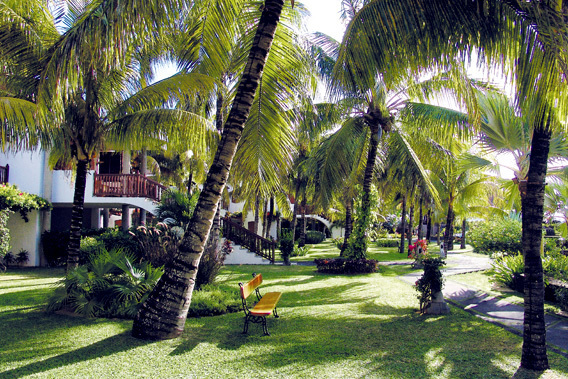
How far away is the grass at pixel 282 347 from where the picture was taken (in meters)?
4.87

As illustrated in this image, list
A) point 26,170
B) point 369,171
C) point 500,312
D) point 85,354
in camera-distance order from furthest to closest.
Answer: point 26,170, point 369,171, point 500,312, point 85,354

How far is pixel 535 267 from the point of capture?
5.28 meters

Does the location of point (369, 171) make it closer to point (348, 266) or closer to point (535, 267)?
point (348, 266)

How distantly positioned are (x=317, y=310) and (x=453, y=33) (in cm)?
583

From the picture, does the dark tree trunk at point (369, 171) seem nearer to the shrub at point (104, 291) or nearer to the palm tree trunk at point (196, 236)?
the palm tree trunk at point (196, 236)

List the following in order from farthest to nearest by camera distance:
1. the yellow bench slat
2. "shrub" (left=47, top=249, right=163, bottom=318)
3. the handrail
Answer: the handrail
"shrub" (left=47, top=249, right=163, bottom=318)
the yellow bench slat

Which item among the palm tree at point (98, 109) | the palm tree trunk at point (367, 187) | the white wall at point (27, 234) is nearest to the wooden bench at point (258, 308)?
the palm tree at point (98, 109)

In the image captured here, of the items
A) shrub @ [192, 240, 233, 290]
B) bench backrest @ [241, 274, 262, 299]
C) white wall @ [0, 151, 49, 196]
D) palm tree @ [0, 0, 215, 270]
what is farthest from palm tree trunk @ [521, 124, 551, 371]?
white wall @ [0, 151, 49, 196]

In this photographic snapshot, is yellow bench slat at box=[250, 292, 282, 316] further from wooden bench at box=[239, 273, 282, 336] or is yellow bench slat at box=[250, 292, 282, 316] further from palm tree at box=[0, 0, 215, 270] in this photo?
palm tree at box=[0, 0, 215, 270]

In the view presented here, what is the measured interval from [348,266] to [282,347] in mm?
9661

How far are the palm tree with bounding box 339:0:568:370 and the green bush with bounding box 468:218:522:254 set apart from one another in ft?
40.6

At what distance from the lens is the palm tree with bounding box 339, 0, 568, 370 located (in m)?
4.89

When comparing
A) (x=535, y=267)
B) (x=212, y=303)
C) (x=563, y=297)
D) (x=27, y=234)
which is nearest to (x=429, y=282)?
(x=563, y=297)

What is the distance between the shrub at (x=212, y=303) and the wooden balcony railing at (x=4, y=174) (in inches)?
412
